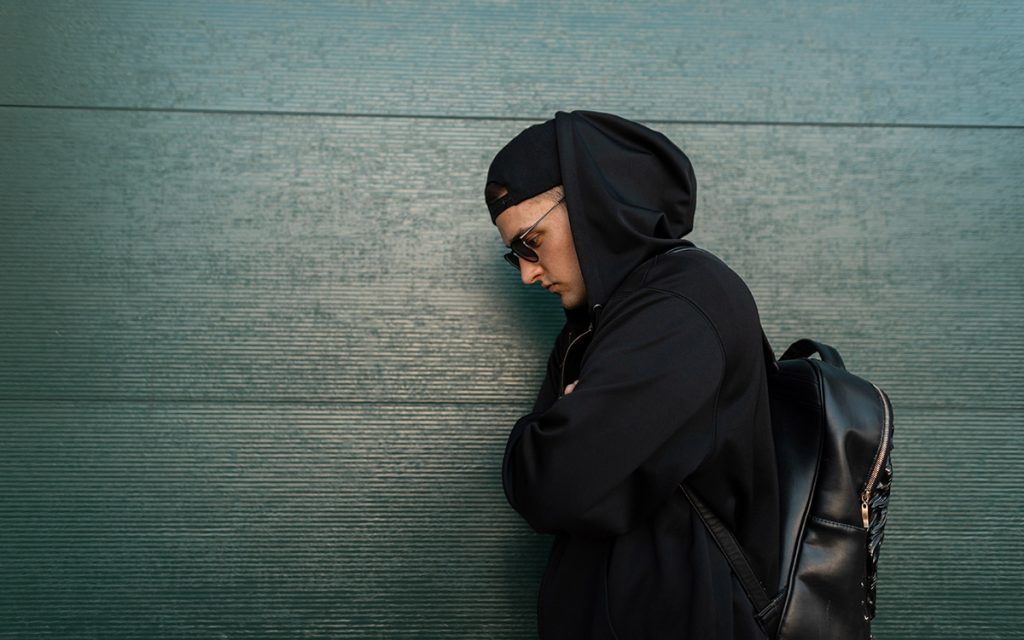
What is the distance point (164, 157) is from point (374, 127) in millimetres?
681

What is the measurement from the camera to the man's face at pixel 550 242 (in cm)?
164

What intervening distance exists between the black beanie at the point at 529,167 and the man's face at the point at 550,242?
0.02 metres

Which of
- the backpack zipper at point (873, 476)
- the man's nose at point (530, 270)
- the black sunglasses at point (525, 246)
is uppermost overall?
the black sunglasses at point (525, 246)

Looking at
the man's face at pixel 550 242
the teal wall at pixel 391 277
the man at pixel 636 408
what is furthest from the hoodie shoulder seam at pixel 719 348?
the teal wall at pixel 391 277

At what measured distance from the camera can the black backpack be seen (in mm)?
1463

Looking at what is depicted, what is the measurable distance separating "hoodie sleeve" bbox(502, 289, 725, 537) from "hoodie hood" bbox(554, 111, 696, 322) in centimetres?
13

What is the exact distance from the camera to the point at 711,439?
1442 millimetres

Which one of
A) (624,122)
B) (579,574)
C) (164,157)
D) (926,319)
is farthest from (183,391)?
(926,319)

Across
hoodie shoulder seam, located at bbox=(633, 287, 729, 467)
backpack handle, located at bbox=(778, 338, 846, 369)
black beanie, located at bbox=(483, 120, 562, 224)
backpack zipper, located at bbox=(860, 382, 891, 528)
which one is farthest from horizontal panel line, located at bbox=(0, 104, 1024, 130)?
backpack zipper, located at bbox=(860, 382, 891, 528)

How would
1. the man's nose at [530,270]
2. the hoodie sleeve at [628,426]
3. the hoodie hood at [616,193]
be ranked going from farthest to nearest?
the man's nose at [530,270] < the hoodie hood at [616,193] < the hoodie sleeve at [628,426]

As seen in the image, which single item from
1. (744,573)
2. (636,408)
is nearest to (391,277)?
(636,408)

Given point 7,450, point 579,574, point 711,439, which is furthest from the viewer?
Result: point 7,450

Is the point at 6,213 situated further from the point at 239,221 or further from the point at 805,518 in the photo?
the point at 805,518

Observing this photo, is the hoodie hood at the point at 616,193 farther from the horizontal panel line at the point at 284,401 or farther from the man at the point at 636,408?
the horizontal panel line at the point at 284,401
